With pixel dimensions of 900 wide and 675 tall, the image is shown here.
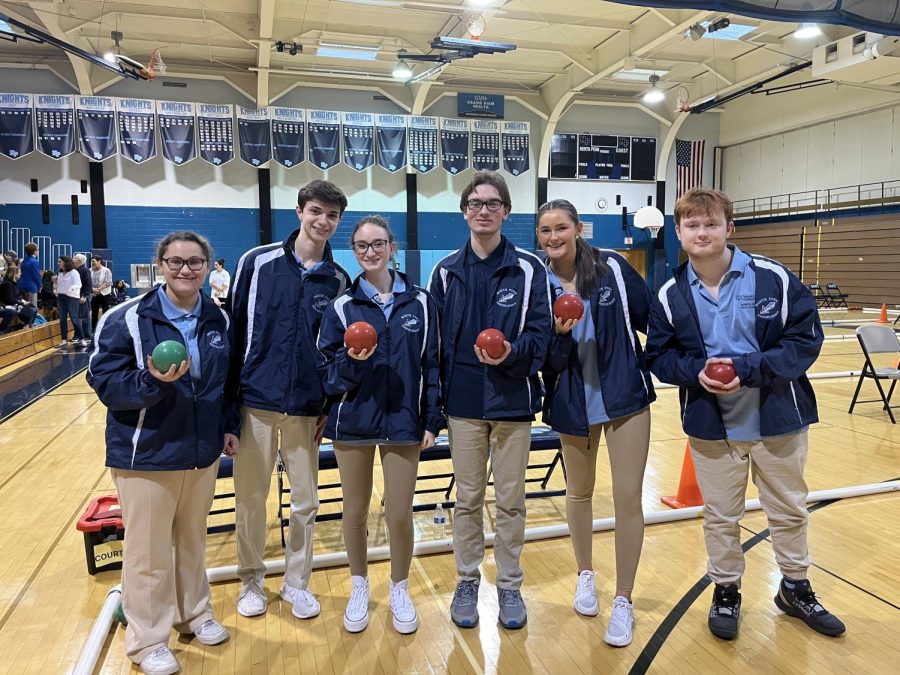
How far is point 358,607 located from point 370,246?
155 centimetres

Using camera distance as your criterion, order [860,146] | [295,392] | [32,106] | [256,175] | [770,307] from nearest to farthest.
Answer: [770,307] → [295,392] → [32,106] → [256,175] → [860,146]

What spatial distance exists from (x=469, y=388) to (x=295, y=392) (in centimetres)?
73

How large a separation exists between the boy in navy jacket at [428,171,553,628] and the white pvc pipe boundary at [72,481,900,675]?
2.72ft

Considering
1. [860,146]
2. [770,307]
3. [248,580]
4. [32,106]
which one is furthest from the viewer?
[860,146]

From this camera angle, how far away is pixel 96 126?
15078 millimetres

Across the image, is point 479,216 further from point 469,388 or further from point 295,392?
point 295,392

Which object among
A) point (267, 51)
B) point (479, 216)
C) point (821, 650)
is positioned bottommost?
point (821, 650)

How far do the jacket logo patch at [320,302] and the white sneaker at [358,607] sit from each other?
1183mm

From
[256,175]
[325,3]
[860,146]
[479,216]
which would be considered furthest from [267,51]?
[860,146]

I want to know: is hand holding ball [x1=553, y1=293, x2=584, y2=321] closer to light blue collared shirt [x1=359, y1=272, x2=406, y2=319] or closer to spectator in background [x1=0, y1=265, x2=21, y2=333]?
light blue collared shirt [x1=359, y1=272, x2=406, y2=319]

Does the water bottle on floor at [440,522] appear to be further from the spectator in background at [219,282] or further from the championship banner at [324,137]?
the championship banner at [324,137]

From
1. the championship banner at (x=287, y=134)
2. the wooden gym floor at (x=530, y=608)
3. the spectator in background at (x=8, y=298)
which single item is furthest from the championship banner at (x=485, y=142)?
the wooden gym floor at (x=530, y=608)

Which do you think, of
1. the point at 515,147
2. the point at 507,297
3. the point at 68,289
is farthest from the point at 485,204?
the point at 515,147

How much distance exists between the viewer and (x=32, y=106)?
47.9 ft
